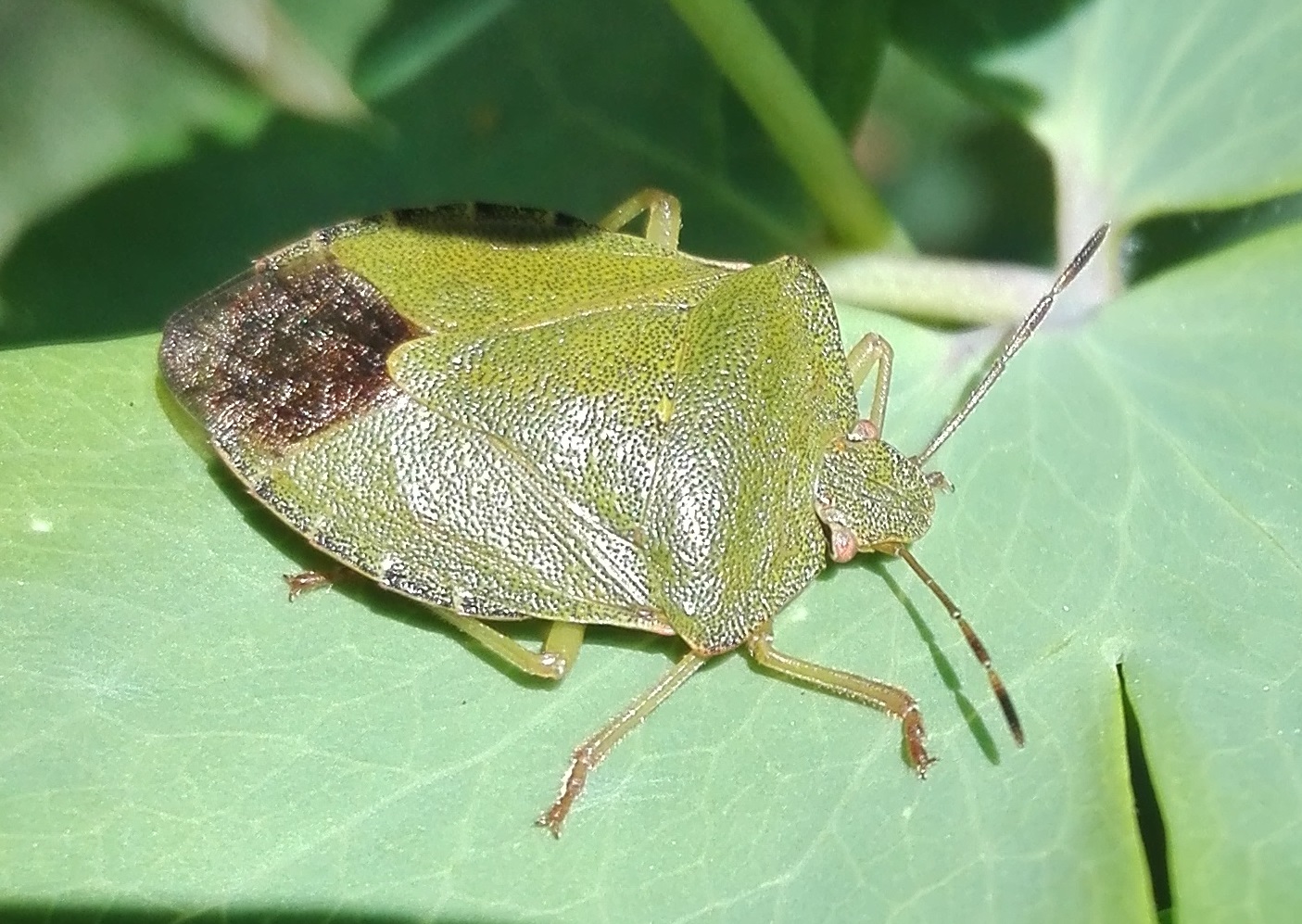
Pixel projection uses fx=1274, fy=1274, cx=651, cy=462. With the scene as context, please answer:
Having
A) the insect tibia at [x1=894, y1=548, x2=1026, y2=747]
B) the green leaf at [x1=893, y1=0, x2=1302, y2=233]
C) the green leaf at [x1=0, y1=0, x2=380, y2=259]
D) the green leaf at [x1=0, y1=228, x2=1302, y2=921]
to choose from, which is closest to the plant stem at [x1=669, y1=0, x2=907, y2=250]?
the green leaf at [x1=893, y1=0, x2=1302, y2=233]

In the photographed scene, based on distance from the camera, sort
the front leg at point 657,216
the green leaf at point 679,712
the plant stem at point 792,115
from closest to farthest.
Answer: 1. the green leaf at point 679,712
2. the plant stem at point 792,115
3. the front leg at point 657,216

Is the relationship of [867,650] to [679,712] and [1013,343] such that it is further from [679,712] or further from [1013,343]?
[1013,343]

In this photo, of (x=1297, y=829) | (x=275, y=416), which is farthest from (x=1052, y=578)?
(x=275, y=416)

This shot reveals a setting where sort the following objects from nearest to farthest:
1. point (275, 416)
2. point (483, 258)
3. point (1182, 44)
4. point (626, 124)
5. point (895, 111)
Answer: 1. point (275, 416)
2. point (483, 258)
3. point (1182, 44)
4. point (626, 124)
5. point (895, 111)

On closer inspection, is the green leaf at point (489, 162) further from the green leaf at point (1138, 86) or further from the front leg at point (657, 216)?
the green leaf at point (1138, 86)

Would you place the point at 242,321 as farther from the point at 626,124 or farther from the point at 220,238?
the point at 626,124

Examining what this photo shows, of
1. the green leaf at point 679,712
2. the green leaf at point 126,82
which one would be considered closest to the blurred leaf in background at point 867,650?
the green leaf at point 679,712
